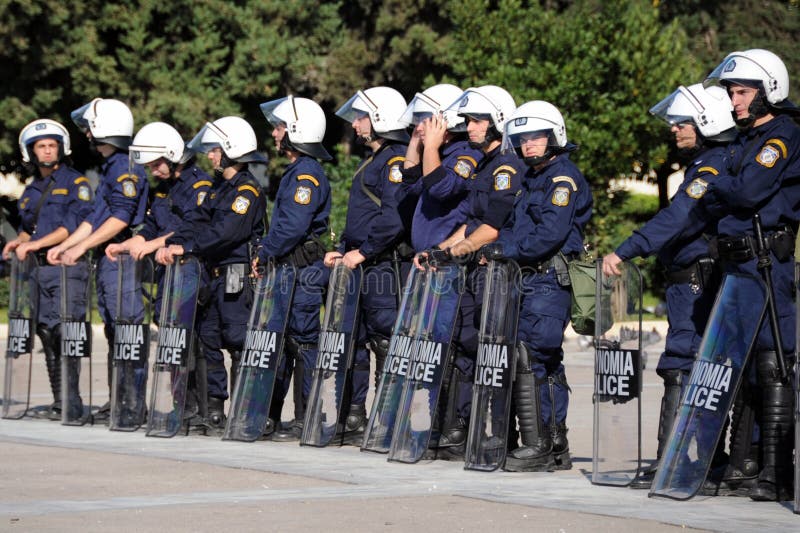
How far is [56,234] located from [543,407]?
15.2 ft

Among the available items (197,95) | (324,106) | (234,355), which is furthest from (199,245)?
(324,106)

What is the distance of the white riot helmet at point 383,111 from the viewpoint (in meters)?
9.98

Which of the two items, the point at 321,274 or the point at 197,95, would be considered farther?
the point at 197,95

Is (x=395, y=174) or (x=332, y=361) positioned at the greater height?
(x=395, y=174)

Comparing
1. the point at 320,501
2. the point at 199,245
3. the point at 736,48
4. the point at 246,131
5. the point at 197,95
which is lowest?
the point at 320,501

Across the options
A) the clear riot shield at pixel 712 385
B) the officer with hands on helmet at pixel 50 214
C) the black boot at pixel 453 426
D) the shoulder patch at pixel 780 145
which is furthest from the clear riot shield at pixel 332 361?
the shoulder patch at pixel 780 145

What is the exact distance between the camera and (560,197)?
28.2ft

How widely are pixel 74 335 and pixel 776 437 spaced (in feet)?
18.9

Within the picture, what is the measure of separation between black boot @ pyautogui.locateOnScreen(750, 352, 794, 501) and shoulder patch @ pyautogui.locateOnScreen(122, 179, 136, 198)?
5333mm

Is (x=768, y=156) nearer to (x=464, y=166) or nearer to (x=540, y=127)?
(x=540, y=127)

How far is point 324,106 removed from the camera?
97.6ft

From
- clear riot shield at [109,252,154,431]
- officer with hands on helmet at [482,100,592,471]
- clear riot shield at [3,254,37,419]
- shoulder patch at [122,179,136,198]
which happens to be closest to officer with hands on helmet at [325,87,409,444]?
officer with hands on helmet at [482,100,592,471]

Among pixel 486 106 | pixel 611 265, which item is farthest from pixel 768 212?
pixel 486 106

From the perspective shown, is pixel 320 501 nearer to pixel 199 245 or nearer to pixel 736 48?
pixel 199 245
